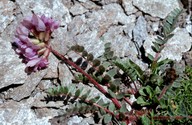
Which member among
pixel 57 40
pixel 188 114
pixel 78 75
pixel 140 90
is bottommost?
pixel 188 114

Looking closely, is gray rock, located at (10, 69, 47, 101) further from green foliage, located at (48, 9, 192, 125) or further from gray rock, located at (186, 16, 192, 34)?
gray rock, located at (186, 16, 192, 34)

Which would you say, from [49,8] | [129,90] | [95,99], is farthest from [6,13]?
[129,90]

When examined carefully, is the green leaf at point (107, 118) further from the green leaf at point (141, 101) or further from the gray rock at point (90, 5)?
the gray rock at point (90, 5)

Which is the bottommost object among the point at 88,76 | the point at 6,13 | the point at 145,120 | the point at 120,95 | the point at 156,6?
the point at 145,120

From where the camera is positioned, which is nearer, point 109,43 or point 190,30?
point 109,43

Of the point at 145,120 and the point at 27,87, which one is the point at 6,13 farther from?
the point at 145,120

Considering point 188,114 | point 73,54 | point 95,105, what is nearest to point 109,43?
point 73,54

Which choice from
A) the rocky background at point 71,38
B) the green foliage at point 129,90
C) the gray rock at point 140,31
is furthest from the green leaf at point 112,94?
the gray rock at point 140,31

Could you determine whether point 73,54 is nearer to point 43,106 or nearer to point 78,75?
point 78,75
